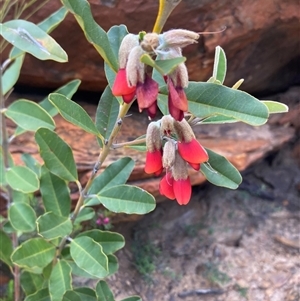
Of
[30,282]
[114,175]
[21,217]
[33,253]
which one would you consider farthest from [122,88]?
[30,282]

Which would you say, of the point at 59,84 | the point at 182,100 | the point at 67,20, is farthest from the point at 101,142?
the point at 59,84

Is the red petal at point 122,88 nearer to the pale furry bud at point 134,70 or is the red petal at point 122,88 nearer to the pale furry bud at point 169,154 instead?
the pale furry bud at point 134,70

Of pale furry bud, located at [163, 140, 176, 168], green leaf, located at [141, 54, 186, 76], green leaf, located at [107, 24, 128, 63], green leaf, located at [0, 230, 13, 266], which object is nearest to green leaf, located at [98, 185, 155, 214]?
pale furry bud, located at [163, 140, 176, 168]

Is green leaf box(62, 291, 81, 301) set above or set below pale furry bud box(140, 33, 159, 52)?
below

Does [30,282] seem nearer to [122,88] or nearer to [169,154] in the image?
[169,154]

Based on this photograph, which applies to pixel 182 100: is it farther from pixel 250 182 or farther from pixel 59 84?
pixel 250 182

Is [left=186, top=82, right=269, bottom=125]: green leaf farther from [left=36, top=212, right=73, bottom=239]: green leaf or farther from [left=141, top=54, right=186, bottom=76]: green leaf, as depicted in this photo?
[left=36, top=212, right=73, bottom=239]: green leaf
